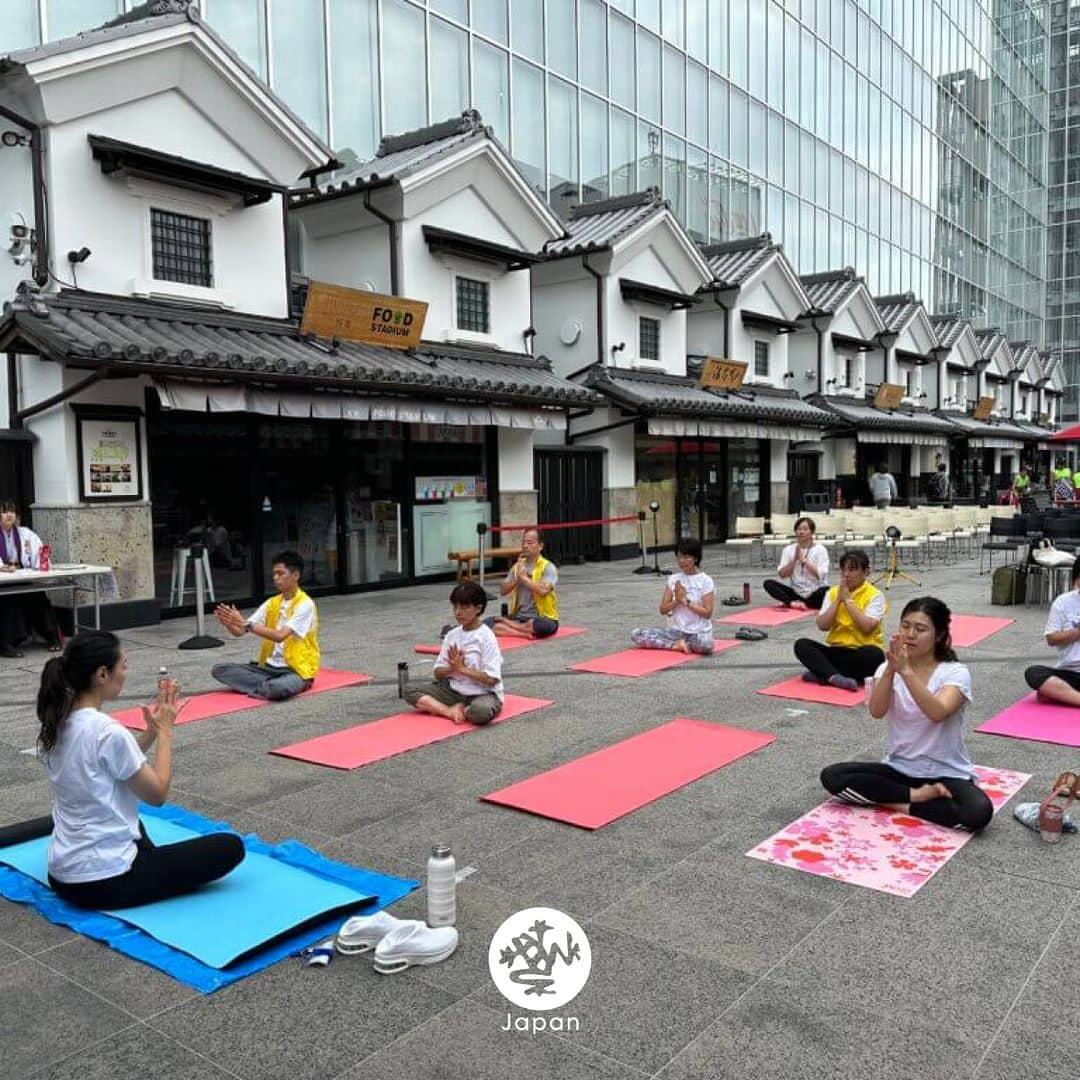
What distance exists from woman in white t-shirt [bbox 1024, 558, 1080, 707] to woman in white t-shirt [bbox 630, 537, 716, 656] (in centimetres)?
322

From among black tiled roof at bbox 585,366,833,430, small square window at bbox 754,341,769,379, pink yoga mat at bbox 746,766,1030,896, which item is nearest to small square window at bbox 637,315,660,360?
black tiled roof at bbox 585,366,833,430

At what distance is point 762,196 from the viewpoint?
30.3 metres

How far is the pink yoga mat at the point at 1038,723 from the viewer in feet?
22.9

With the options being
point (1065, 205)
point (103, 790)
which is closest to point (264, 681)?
point (103, 790)

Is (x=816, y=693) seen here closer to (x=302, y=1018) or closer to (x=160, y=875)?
(x=160, y=875)

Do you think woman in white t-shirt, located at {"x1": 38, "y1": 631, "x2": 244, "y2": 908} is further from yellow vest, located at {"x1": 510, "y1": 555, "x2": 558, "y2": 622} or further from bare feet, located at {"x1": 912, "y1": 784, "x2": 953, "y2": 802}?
yellow vest, located at {"x1": 510, "y1": 555, "x2": 558, "y2": 622}

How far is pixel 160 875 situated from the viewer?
426 cm

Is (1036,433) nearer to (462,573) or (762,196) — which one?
(762,196)

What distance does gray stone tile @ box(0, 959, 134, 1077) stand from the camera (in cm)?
332

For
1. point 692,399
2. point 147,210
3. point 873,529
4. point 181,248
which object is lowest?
point 873,529

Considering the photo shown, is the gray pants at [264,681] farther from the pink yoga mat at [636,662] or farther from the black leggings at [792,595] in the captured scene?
the black leggings at [792,595]

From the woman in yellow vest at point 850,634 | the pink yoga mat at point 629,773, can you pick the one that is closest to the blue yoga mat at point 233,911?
the pink yoga mat at point 629,773

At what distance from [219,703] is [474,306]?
10.6 metres

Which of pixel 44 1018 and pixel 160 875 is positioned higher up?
pixel 160 875
